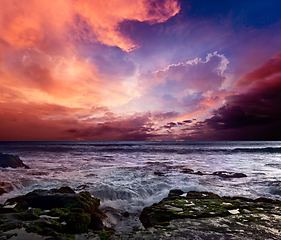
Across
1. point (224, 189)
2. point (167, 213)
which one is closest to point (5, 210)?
point (167, 213)

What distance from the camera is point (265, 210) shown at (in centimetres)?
496

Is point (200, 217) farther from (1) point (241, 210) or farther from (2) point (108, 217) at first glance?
(2) point (108, 217)

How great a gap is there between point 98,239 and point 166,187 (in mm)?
6752

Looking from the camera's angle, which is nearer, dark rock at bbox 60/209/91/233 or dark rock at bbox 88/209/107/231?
dark rock at bbox 60/209/91/233

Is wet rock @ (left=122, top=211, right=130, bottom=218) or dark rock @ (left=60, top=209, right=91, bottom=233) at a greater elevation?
dark rock @ (left=60, top=209, right=91, bottom=233)

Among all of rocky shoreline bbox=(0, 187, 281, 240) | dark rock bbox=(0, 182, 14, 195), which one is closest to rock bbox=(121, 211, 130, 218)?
rocky shoreline bbox=(0, 187, 281, 240)

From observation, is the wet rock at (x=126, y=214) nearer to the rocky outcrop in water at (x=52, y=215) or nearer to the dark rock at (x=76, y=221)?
the rocky outcrop in water at (x=52, y=215)

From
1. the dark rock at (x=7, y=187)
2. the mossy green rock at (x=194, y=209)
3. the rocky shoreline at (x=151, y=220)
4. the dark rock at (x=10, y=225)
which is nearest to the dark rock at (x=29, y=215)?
the rocky shoreline at (x=151, y=220)

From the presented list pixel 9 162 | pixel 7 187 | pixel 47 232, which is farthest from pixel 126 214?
pixel 9 162

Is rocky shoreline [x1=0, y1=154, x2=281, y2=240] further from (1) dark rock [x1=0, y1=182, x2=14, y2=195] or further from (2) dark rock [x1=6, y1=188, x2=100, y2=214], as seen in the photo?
(1) dark rock [x1=0, y1=182, x2=14, y2=195]

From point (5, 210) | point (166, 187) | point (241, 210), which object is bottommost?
point (166, 187)

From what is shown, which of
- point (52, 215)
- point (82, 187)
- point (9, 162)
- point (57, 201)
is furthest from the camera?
point (9, 162)

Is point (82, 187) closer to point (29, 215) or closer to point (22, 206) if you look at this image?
point (22, 206)

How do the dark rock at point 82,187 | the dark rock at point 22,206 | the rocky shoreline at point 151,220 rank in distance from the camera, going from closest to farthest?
1. the rocky shoreline at point 151,220
2. the dark rock at point 22,206
3. the dark rock at point 82,187
